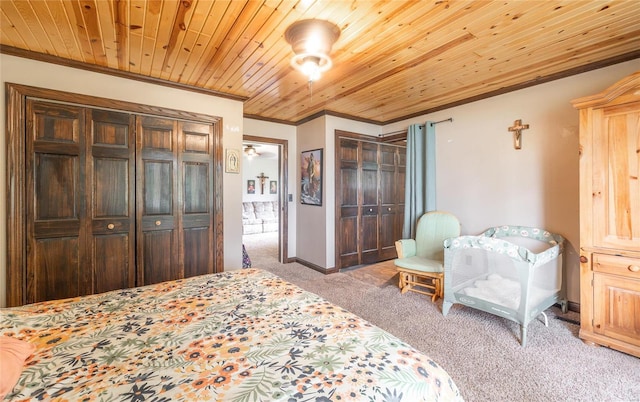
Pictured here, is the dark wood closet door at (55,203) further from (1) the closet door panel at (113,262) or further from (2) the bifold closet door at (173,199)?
(2) the bifold closet door at (173,199)

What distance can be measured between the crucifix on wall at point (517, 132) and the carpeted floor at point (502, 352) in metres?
1.80

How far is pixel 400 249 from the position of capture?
3436 mm

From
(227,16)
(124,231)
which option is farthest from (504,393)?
(124,231)

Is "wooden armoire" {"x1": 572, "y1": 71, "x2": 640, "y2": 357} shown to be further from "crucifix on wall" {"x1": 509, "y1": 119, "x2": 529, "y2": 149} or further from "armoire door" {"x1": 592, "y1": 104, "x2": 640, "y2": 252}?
"crucifix on wall" {"x1": 509, "y1": 119, "x2": 529, "y2": 149}

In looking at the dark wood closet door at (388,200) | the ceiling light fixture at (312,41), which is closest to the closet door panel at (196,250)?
the ceiling light fixture at (312,41)

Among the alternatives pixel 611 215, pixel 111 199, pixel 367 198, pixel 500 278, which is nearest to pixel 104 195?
pixel 111 199

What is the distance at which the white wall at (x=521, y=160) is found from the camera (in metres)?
2.72

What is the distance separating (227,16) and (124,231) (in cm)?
226

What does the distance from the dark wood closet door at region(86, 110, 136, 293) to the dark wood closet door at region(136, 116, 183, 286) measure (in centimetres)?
8

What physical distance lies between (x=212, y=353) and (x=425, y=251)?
3090 mm

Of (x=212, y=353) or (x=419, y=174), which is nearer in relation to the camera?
(x=212, y=353)

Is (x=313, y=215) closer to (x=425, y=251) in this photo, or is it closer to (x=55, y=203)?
(x=425, y=251)

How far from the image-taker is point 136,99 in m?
2.84

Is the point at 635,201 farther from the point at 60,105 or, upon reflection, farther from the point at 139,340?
the point at 60,105
